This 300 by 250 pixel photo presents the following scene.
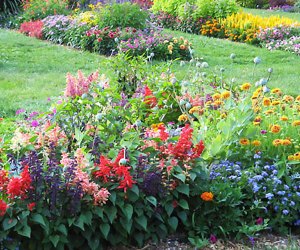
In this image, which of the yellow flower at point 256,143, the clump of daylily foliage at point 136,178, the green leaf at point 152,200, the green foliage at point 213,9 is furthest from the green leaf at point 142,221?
the green foliage at point 213,9

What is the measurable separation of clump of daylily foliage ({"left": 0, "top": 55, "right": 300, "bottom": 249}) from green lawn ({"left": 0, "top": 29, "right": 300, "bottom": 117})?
6.89ft

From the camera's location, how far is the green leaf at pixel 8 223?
3.06 metres

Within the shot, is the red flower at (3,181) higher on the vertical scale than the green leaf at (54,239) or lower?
higher

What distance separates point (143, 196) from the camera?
11.6 feet

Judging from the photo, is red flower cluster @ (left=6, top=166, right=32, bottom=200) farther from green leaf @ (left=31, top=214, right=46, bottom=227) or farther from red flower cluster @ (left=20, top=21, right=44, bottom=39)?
red flower cluster @ (left=20, top=21, right=44, bottom=39)

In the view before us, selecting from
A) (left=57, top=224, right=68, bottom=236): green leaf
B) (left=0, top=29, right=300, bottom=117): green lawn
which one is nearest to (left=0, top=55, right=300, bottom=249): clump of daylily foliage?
(left=57, top=224, right=68, bottom=236): green leaf

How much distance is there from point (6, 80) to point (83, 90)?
4.39m

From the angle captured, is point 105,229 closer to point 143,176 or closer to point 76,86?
point 143,176

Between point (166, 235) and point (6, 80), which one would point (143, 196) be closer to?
point (166, 235)

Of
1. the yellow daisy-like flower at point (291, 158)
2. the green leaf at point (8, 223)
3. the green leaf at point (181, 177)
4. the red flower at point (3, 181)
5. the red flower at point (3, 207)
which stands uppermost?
the red flower at point (3, 181)

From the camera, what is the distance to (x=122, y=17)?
1181 cm

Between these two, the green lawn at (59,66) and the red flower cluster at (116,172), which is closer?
the red flower cluster at (116,172)

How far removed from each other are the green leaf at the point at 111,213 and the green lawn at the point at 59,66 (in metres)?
3.12

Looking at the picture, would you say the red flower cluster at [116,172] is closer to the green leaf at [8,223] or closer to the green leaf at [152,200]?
the green leaf at [152,200]
